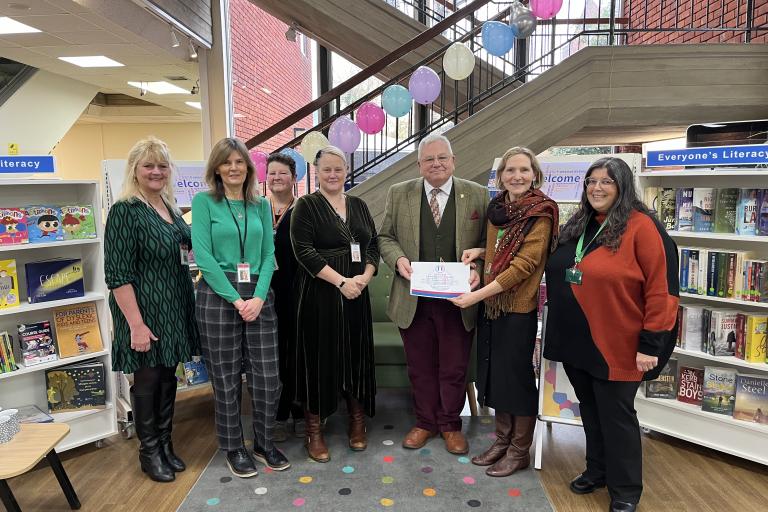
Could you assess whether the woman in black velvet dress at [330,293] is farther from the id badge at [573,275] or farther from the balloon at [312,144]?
the balloon at [312,144]

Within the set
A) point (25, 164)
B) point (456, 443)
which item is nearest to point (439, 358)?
point (456, 443)

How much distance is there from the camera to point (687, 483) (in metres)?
2.65

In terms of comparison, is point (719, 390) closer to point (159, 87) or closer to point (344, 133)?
point (344, 133)

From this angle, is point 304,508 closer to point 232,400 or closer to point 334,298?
point 232,400

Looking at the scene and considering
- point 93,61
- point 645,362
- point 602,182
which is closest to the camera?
point 645,362

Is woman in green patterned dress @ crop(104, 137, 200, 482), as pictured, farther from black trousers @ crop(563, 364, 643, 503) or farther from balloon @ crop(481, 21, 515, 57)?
balloon @ crop(481, 21, 515, 57)

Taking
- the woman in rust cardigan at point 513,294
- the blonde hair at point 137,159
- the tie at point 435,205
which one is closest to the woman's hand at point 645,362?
the woman in rust cardigan at point 513,294

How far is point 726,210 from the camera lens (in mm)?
2836

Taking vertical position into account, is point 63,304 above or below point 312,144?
below

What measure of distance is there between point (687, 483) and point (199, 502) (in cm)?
243

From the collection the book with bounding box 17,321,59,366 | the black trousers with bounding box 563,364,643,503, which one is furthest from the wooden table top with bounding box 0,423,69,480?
the black trousers with bounding box 563,364,643,503

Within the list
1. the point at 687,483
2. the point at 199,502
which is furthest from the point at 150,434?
the point at 687,483

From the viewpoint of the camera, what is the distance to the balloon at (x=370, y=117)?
5.04 metres

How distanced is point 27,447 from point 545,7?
5013 mm
